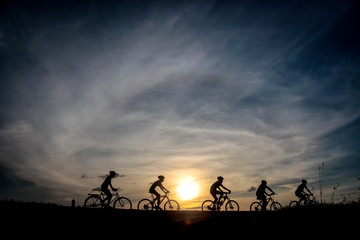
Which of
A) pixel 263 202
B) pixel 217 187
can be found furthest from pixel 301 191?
pixel 217 187

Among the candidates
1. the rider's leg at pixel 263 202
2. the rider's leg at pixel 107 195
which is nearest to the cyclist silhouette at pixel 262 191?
the rider's leg at pixel 263 202

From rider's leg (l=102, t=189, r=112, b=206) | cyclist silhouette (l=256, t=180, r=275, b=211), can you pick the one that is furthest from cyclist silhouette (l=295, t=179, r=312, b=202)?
rider's leg (l=102, t=189, r=112, b=206)

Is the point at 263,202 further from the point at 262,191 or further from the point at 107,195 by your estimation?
the point at 107,195

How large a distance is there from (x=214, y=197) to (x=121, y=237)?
42.7 feet

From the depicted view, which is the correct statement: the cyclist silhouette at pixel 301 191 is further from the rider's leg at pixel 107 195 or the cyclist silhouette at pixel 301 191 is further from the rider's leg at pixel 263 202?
the rider's leg at pixel 107 195

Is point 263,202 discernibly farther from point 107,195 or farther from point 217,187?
point 107,195

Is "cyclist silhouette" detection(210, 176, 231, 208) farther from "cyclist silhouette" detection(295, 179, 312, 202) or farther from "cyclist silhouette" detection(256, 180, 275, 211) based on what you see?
"cyclist silhouette" detection(295, 179, 312, 202)

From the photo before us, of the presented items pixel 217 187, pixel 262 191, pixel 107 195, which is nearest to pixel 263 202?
pixel 262 191

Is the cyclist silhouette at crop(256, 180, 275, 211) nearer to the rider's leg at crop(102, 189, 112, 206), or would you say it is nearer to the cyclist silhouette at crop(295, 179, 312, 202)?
the cyclist silhouette at crop(295, 179, 312, 202)

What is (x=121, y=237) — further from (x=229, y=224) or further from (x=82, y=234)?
(x=229, y=224)

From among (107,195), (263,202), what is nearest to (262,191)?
(263,202)

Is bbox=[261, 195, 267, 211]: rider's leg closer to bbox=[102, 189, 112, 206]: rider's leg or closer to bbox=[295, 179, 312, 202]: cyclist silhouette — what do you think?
bbox=[295, 179, 312, 202]: cyclist silhouette

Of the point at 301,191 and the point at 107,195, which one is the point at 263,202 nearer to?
the point at 301,191

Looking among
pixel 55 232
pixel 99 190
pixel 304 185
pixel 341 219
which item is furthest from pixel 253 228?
pixel 304 185
